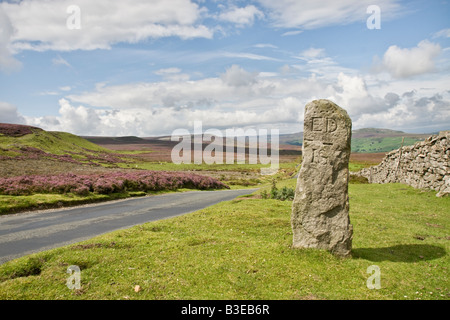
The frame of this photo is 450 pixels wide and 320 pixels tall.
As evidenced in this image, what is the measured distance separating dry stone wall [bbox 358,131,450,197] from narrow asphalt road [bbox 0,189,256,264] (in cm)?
2584

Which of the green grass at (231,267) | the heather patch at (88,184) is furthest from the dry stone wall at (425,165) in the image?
the heather patch at (88,184)

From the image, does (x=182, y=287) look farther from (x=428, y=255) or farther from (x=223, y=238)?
(x=428, y=255)

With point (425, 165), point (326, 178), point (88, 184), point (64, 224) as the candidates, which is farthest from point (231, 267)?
point (88, 184)

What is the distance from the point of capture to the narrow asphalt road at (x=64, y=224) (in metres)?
16.4

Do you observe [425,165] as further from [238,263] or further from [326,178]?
[238,263]

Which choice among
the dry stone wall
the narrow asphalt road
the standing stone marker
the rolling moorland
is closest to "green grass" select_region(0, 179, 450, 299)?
the rolling moorland

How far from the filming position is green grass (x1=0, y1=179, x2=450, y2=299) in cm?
980

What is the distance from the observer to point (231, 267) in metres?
11.5

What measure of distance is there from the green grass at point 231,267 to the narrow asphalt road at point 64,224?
3.65m

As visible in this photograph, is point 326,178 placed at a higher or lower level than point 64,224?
higher

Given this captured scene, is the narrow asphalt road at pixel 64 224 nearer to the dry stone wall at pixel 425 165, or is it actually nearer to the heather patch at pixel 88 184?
the heather patch at pixel 88 184

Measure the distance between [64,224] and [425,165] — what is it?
35683mm
